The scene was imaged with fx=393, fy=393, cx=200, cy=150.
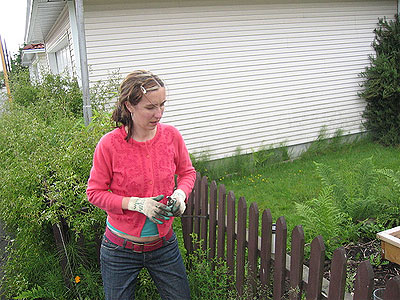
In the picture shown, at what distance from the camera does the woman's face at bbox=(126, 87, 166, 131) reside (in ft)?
6.65

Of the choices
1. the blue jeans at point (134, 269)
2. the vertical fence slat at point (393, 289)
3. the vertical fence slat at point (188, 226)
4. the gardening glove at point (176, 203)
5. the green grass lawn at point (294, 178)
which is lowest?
the green grass lawn at point (294, 178)

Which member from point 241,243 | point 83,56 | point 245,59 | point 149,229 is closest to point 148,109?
point 149,229

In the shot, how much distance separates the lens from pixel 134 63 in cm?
676

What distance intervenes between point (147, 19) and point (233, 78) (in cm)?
201

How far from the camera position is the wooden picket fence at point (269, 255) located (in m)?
1.93

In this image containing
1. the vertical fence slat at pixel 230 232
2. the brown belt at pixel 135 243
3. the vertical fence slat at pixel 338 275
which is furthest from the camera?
the vertical fence slat at pixel 230 232

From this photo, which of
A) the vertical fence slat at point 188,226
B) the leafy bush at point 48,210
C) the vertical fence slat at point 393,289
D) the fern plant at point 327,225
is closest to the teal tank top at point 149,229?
the leafy bush at point 48,210

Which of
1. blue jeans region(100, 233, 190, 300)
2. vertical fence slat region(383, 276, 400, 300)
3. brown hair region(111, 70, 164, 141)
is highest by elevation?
brown hair region(111, 70, 164, 141)

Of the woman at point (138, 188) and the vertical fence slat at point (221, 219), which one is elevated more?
the woman at point (138, 188)

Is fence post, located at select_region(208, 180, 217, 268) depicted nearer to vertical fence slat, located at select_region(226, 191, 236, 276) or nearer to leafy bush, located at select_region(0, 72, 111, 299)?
vertical fence slat, located at select_region(226, 191, 236, 276)

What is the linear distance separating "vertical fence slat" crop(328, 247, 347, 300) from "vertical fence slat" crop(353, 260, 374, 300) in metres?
0.11

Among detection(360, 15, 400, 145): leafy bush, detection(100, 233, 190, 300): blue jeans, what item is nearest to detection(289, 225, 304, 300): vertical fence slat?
detection(100, 233, 190, 300): blue jeans

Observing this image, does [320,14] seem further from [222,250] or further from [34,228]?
[34,228]

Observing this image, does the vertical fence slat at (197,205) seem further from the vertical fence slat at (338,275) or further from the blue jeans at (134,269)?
the vertical fence slat at (338,275)
